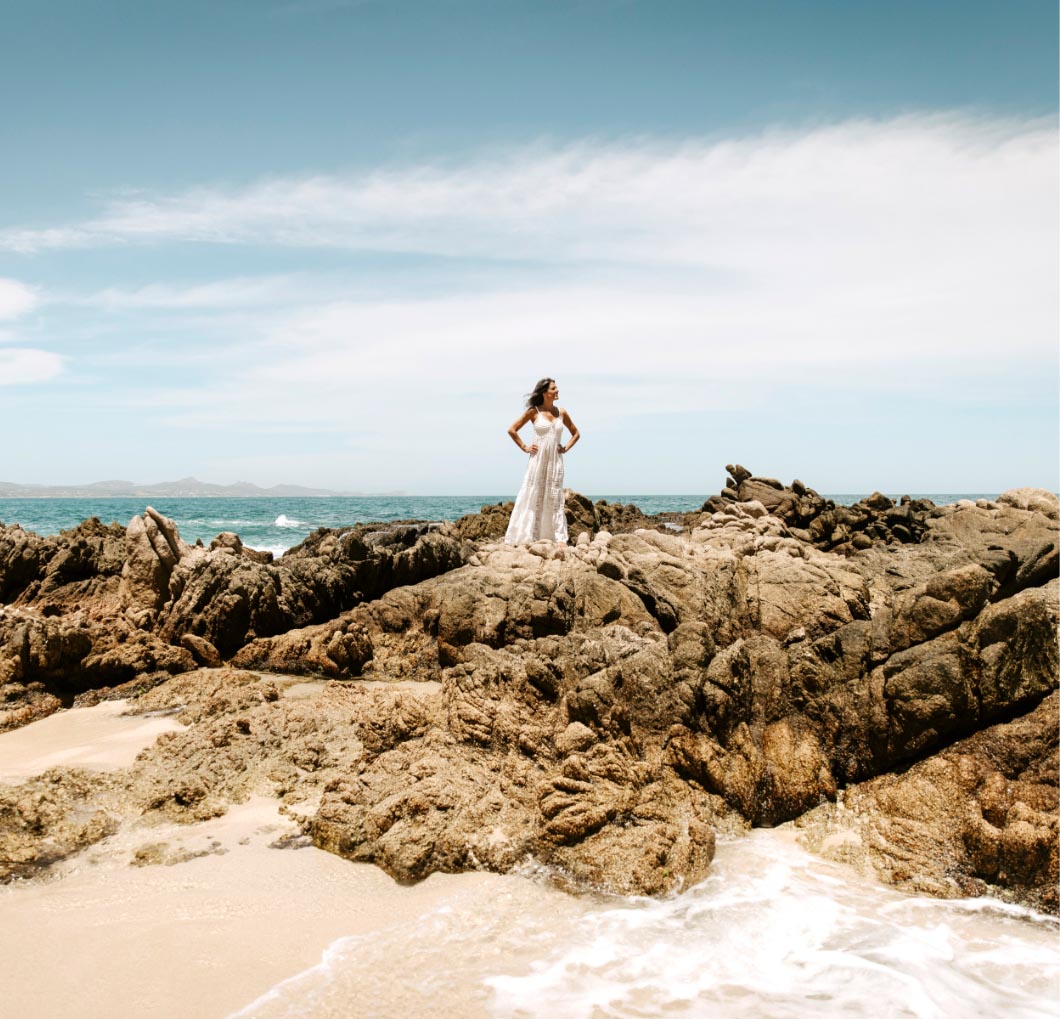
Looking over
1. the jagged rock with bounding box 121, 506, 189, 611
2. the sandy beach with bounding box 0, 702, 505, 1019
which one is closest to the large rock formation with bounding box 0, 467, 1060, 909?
the sandy beach with bounding box 0, 702, 505, 1019

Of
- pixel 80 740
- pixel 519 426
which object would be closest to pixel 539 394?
pixel 519 426

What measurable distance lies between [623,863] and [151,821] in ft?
10.4

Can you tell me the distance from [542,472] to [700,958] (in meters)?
8.68

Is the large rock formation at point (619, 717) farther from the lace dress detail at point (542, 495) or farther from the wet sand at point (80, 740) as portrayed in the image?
the lace dress detail at point (542, 495)

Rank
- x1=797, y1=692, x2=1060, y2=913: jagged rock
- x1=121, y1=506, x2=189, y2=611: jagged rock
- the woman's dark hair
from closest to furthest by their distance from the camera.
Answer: x1=797, y1=692, x2=1060, y2=913: jagged rock
x1=121, y1=506, x2=189, y2=611: jagged rock
the woman's dark hair

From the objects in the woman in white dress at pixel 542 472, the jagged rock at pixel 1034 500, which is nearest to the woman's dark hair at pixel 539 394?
the woman in white dress at pixel 542 472

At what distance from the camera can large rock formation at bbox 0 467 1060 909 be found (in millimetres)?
4816

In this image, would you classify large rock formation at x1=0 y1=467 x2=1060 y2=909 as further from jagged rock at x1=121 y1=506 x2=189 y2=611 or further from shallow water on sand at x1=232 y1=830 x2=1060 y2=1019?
jagged rock at x1=121 y1=506 x2=189 y2=611

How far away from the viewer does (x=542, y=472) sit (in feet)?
39.6

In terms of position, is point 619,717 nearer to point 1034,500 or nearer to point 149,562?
point 149,562

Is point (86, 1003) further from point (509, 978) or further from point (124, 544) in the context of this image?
point (124, 544)

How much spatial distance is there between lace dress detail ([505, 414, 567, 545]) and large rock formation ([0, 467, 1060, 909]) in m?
3.18

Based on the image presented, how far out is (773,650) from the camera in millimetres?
6152

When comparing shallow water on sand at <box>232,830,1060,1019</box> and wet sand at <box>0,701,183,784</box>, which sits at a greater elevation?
wet sand at <box>0,701,183,784</box>
